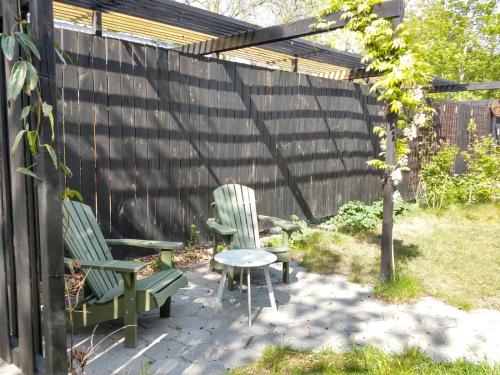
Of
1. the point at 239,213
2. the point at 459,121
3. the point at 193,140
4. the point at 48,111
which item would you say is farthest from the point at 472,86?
the point at 48,111

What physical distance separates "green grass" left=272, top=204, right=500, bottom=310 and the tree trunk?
0.45 ft

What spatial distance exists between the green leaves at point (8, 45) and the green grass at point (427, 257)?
10.4 ft

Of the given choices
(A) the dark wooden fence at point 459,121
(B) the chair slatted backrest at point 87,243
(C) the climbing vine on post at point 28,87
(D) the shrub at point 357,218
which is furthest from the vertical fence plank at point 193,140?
(A) the dark wooden fence at point 459,121

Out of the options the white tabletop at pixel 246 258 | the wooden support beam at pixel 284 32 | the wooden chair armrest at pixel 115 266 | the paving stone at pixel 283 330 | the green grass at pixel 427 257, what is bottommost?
the paving stone at pixel 283 330

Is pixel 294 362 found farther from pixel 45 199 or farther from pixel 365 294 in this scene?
pixel 45 199

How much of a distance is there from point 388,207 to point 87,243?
2444 mm

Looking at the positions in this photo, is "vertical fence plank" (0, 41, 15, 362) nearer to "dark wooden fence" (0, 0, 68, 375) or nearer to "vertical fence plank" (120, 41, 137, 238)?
"dark wooden fence" (0, 0, 68, 375)

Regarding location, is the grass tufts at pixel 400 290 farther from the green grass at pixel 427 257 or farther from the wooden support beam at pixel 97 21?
the wooden support beam at pixel 97 21

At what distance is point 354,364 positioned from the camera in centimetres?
246

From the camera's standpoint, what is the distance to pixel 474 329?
305 cm

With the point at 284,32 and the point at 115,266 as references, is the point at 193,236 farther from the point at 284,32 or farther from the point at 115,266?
the point at 284,32

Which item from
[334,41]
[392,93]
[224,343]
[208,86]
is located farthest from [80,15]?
[224,343]

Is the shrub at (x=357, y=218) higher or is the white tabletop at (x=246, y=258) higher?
the white tabletop at (x=246, y=258)

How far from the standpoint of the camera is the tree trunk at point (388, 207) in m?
3.76
